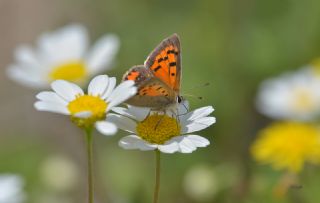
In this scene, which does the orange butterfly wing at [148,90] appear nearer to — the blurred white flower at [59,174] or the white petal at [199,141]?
the white petal at [199,141]

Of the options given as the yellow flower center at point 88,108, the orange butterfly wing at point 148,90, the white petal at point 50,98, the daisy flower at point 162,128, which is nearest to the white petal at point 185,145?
the daisy flower at point 162,128

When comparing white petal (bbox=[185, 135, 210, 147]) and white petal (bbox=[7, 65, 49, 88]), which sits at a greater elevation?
white petal (bbox=[7, 65, 49, 88])

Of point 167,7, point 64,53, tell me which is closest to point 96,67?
point 64,53

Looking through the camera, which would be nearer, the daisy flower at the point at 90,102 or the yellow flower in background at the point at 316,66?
the daisy flower at the point at 90,102

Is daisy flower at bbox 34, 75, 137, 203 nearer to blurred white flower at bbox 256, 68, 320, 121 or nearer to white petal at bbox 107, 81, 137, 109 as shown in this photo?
white petal at bbox 107, 81, 137, 109

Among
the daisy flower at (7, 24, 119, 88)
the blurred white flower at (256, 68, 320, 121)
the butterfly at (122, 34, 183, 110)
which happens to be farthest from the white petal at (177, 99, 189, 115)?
the blurred white flower at (256, 68, 320, 121)
